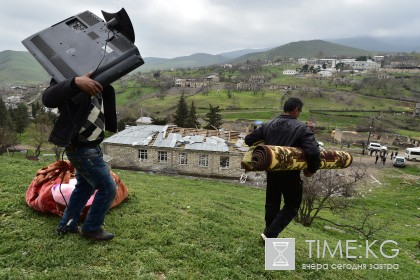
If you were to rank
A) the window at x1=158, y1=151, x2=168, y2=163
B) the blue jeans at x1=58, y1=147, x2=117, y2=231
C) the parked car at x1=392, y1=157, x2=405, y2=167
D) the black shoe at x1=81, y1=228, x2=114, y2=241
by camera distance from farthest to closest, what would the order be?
the parked car at x1=392, y1=157, x2=405, y2=167 < the window at x1=158, y1=151, x2=168, y2=163 < the black shoe at x1=81, y1=228, x2=114, y2=241 < the blue jeans at x1=58, y1=147, x2=117, y2=231

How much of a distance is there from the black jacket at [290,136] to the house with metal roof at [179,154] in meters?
23.1

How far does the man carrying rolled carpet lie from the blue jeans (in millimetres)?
2056

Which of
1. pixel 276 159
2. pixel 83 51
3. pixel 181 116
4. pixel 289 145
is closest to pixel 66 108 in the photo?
pixel 83 51

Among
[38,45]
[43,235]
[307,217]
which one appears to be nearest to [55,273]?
[43,235]

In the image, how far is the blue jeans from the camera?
11.2 ft

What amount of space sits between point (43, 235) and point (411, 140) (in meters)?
63.8

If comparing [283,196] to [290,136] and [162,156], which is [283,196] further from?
[162,156]

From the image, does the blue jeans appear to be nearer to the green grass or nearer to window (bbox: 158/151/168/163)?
the green grass

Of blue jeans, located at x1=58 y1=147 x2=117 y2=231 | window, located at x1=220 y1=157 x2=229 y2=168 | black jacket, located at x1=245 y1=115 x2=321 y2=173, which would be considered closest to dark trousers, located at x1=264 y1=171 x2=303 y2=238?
black jacket, located at x1=245 y1=115 x2=321 y2=173

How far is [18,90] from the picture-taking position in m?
156

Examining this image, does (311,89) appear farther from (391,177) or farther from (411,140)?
(391,177)

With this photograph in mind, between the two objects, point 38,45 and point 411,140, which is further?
point 411,140

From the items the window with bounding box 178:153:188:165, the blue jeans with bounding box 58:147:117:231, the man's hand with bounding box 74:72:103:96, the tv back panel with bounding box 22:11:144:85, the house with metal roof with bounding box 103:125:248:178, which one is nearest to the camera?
the man's hand with bounding box 74:72:103:96

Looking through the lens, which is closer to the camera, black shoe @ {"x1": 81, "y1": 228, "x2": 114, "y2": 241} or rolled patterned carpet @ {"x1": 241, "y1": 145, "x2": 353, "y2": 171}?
rolled patterned carpet @ {"x1": 241, "y1": 145, "x2": 353, "y2": 171}
